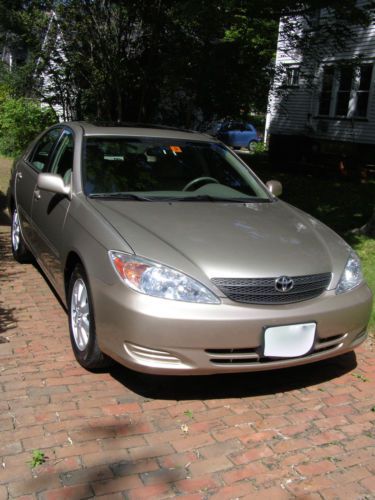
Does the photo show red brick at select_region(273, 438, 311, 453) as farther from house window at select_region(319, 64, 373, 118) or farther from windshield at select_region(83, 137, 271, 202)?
house window at select_region(319, 64, 373, 118)

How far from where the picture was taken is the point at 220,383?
362cm

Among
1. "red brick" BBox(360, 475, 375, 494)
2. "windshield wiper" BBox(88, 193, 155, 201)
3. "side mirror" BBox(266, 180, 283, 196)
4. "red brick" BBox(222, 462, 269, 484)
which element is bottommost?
"red brick" BBox(222, 462, 269, 484)

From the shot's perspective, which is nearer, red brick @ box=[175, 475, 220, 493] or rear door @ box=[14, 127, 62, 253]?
red brick @ box=[175, 475, 220, 493]

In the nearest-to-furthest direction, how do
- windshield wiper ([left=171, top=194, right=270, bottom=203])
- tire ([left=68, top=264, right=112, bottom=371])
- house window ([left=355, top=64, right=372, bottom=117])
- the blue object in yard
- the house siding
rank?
tire ([left=68, top=264, right=112, bottom=371]) → windshield wiper ([left=171, top=194, right=270, bottom=203]) → the house siding → house window ([left=355, top=64, right=372, bottom=117]) → the blue object in yard

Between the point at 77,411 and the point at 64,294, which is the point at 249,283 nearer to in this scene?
the point at 77,411

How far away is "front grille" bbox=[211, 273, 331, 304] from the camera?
3.12 m

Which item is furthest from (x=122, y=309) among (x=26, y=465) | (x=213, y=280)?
(x=26, y=465)

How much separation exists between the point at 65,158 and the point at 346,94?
15.3 meters

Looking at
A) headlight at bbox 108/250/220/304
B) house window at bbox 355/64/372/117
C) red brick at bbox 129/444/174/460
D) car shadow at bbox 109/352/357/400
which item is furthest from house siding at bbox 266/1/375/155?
red brick at bbox 129/444/174/460

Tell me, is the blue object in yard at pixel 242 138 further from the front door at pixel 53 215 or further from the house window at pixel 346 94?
the front door at pixel 53 215

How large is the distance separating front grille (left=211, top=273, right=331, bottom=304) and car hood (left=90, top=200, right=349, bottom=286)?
4 centimetres

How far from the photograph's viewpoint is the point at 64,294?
4.03 meters

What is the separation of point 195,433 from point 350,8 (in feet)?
23.8

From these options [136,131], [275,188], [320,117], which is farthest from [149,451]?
[320,117]
